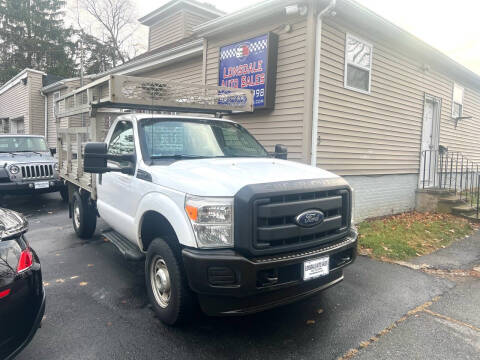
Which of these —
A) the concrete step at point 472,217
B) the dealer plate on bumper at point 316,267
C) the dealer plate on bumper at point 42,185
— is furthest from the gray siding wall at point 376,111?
the dealer plate on bumper at point 42,185

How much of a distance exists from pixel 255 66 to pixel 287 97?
3.36ft

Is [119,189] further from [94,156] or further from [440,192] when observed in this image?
[440,192]

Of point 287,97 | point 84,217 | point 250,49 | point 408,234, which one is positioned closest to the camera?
point 84,217

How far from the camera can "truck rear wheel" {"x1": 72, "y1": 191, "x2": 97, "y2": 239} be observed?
19.0ft

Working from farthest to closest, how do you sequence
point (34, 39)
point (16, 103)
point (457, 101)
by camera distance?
point (34, 39), point (16, 103), point (457, 101)

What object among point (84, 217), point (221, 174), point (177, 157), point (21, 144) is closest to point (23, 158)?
point (21, 144)

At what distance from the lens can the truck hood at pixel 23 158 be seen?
27.7ft

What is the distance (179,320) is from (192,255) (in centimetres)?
74

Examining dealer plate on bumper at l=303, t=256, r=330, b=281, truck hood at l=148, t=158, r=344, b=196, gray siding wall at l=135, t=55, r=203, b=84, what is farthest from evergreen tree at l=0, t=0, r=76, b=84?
dealer plate on bumper at l=303, t=256, r=330, b=281

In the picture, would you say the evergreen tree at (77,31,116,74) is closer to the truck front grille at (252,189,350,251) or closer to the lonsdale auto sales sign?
the lonsdale auto sales sign

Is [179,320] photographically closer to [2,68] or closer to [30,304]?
[30,304]

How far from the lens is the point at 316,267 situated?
2.94m

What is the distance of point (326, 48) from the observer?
21.8 feet

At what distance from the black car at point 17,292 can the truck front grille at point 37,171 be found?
23.0 feet
